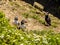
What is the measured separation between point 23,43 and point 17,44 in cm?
18

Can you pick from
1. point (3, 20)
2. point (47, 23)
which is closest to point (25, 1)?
point (47, 23)

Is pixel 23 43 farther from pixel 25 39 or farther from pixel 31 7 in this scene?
pixel 31 7

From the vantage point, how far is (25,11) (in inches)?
1025

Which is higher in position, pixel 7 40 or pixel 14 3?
pixel 7 40

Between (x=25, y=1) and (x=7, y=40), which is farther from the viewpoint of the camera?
(x=25, y=1)

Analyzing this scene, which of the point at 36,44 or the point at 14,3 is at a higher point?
the point at 36,44

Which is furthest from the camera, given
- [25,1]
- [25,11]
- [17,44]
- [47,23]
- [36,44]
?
[25,1]

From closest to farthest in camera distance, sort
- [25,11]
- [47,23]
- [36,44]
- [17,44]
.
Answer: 1. [17,44]
2. [36,44]
3. [47,23]
4. [25,11]

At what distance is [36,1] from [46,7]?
1298 mm

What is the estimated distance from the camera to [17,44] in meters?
6.32

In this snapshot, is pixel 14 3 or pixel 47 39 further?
pixel 14 3

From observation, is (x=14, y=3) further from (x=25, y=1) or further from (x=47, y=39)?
(x=47, y=39)

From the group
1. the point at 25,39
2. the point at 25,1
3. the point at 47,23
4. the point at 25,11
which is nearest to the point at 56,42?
the point at 25,39

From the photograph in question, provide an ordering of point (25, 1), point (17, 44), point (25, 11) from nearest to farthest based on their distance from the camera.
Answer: point (17, 44)
point (25, 11)
point (25, 1)
